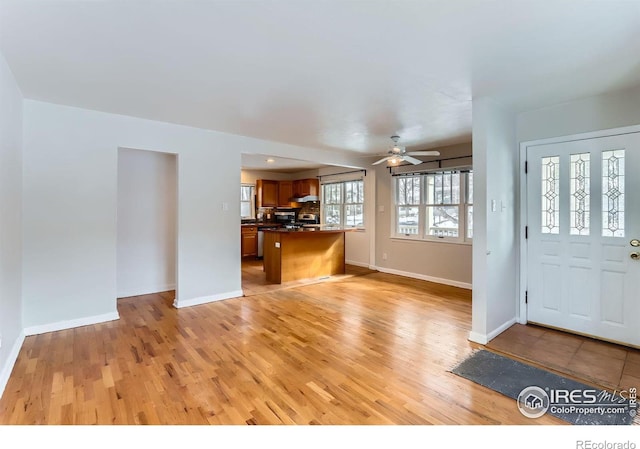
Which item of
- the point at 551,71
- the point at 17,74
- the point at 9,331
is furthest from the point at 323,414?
the point at 17,74

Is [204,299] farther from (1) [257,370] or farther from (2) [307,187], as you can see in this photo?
(2) [307,187]

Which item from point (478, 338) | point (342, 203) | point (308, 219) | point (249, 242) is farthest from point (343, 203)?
point (478, 338)

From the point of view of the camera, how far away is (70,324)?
349cm

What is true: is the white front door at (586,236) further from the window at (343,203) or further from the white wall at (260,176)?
the white wall at (260,176)

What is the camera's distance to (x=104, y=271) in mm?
3697

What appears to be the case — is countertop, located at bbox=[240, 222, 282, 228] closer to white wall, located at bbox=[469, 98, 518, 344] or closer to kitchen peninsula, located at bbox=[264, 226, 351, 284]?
kitchen peninsula, located at bbox=[264, 226, 351, 284]

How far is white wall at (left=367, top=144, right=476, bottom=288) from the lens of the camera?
17.7ft

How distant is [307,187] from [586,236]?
5.97 metres

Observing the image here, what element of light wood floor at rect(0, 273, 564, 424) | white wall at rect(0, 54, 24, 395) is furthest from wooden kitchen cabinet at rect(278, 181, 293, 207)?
white wall at rect(0, 54, 24, 395)

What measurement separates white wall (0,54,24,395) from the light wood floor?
0.22 metres

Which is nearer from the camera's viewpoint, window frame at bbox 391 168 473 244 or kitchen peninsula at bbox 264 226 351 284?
window frame at bbox 391 168 473 244

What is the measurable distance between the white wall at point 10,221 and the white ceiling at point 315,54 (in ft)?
0.80

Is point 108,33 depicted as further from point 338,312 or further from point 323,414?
point 338,312
